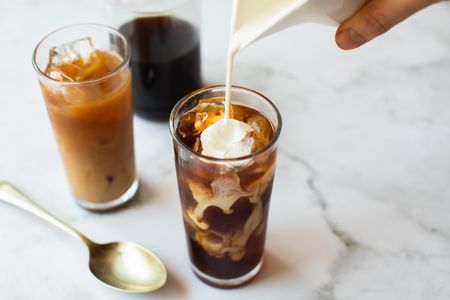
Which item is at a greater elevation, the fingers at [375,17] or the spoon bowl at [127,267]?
the fingers at [375,17]

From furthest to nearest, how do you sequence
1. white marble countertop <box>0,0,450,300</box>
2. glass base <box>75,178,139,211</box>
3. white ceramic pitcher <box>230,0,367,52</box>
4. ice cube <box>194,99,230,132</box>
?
glass base <box>75,178,139,211</box>, white marble countertop <box>0,0,450,300</box>, ice cube <box>194,99,230,132</box>, white ceramic pitcher <box>230,0,367,52</box>

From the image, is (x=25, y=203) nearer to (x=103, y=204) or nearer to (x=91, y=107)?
(x=103, y=204)

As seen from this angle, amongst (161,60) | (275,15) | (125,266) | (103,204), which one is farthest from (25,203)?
(275,15)

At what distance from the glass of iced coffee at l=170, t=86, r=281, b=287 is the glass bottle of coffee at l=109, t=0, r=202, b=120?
1.04 ft

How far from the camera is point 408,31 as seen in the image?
161 cm

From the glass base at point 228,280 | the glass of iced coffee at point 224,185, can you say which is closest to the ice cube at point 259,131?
the glass of iced coffee at point 224,185

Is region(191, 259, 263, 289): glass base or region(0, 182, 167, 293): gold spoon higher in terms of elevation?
region(0, 182, 167, 293): gold spoon

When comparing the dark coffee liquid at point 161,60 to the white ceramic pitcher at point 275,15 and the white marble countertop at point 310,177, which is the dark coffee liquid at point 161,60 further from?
the white ceramic pitcher at point 275,15

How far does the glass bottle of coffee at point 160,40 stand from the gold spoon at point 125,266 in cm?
38

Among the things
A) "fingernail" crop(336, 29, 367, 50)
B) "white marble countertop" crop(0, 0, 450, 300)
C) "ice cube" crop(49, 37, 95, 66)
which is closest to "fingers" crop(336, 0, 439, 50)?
"fingernail" crop(336, 29, 367, 50)

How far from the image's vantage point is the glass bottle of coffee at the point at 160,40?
4.17 feet

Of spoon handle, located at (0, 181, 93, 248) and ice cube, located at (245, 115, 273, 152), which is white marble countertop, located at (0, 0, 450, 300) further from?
ice cube, located at (245, 115, 273, 152)

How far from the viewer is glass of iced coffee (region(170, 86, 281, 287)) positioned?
0.89 meters

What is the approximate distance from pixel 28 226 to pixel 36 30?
0.68 meters
